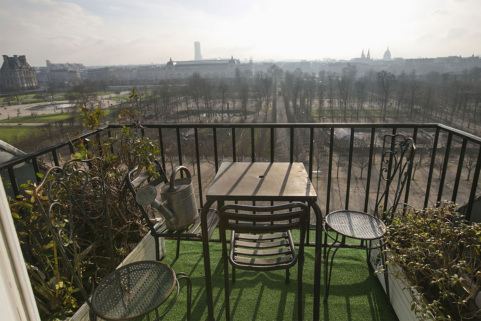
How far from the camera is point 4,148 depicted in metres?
2.52

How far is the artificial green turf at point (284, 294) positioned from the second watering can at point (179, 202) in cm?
57

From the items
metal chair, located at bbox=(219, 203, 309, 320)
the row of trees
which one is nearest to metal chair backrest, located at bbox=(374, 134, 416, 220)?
metal chair, located at bbox=(219, 203, 309, 320)

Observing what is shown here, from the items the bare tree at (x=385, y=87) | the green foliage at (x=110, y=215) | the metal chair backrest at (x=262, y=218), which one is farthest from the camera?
the bare tree at (x=385, y=87)

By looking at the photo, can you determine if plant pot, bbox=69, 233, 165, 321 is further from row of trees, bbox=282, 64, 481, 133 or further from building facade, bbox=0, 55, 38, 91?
row of trees, bbox=282, 64, 481, 133

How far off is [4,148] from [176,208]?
1.77m

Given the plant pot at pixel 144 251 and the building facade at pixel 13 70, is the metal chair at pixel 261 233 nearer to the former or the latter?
the plant pot at pixel 144 251

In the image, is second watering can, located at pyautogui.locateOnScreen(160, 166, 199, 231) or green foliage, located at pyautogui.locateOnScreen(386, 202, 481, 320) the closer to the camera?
green foliage, located at pyautogui.locateOnScreen(386, 202, 481, 320)

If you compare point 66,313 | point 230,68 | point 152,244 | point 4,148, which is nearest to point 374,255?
point 152,244

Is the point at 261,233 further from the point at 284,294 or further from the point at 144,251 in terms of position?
the point at 144,251

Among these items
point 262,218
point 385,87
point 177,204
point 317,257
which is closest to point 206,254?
point 177,204

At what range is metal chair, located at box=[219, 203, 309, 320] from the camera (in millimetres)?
1405

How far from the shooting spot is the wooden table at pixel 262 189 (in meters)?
1.63

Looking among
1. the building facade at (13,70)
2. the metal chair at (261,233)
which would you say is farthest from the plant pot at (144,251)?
the building facade at (13,70)

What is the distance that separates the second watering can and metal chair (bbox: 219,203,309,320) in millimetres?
401
